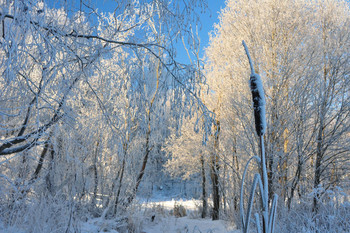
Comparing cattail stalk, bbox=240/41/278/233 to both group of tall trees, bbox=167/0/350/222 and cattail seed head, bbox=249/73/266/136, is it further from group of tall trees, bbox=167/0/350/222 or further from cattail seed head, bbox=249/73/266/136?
group of tall trees, bbox=167/0/350/222

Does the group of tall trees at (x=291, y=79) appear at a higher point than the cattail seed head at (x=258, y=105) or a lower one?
higher

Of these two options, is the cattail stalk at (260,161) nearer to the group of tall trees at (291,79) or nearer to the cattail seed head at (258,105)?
the cattail seed head at (258,105)

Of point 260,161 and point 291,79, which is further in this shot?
point 291,79

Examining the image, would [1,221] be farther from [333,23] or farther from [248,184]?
[333,23]

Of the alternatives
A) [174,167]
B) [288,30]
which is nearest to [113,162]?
[174,167]

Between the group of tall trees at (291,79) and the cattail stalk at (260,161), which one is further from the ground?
the group of tall trees at (291,79)

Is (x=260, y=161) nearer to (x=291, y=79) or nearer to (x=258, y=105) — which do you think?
(x=258, y=105)

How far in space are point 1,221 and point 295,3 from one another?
716cm

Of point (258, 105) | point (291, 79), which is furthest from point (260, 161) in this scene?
point (291, 79)

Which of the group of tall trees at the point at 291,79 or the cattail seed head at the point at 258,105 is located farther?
the group of tall trees at the point at 291,79

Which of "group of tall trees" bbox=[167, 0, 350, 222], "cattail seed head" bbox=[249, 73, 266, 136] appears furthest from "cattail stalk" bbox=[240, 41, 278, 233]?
"group of tall trees" bbox=[167, 0, 350, 222]

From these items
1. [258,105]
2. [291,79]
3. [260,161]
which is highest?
[291,79]

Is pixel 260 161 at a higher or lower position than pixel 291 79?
lower

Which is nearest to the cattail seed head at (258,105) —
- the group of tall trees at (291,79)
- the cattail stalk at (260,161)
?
the cattail stalk at (260,161)
